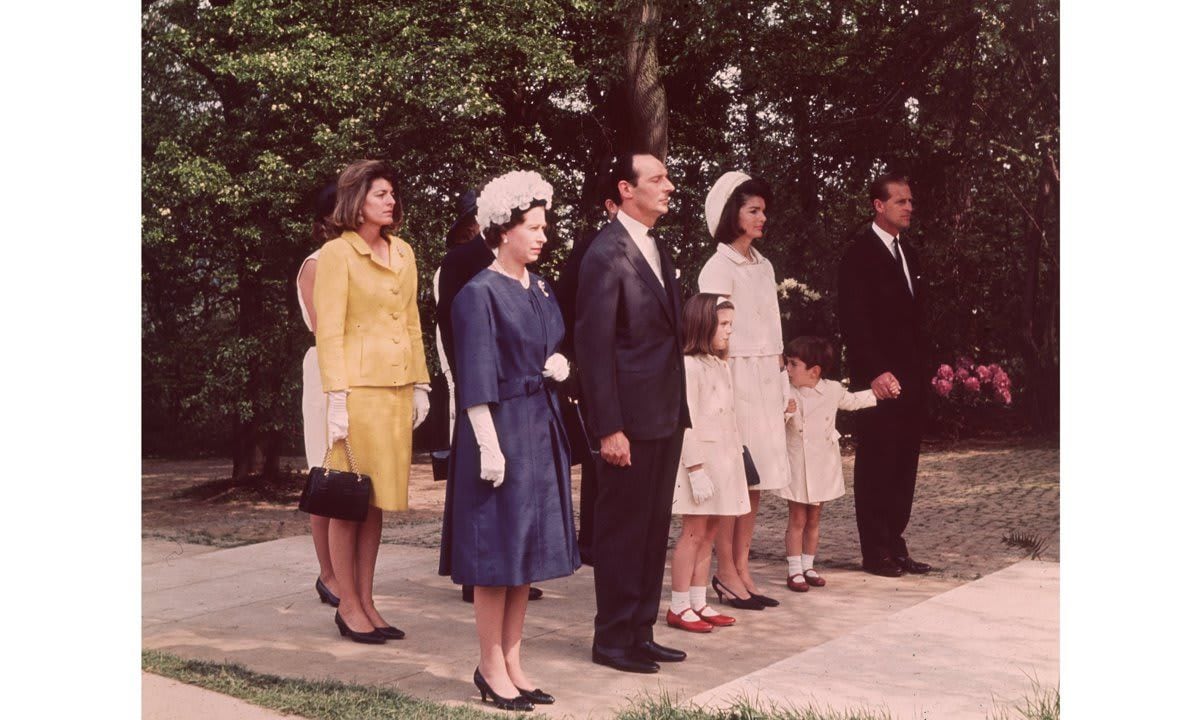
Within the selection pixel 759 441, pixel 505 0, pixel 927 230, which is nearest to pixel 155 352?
pixel 505 0

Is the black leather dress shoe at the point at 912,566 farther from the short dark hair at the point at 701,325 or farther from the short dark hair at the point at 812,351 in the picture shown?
the short dark hair at the point at 701,325

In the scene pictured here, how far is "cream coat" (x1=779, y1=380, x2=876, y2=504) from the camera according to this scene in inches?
244

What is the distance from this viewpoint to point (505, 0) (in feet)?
20.6

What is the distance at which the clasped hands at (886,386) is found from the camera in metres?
6.34

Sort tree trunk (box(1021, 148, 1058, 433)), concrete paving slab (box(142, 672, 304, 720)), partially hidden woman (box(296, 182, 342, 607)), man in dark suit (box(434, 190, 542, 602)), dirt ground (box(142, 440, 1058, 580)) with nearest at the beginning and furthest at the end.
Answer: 1. concrete paving slab (box(142, 672, 304, 720))
2. tree trunk (box(1021, 148, 1058, 433))
3. dirt ground (box(142, 440, 1058, 580))
4. partially hidden woman (box(296, 182, 342, 607))
5. man in dark suit (box(434, 190, 542, 602))

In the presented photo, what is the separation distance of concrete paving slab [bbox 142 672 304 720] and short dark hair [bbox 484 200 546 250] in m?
1.75

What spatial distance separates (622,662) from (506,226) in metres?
1.65

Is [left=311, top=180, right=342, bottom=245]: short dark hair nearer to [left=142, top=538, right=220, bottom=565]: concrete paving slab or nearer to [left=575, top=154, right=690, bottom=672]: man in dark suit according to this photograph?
[left=575, top=154, right=690, bottom=672]: man in dark suit

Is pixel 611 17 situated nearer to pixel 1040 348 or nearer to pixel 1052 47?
pixel 1052 47

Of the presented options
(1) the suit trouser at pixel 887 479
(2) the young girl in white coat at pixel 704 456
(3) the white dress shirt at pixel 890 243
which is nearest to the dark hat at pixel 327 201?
(2) the young girl in white coat at pixel 704 456

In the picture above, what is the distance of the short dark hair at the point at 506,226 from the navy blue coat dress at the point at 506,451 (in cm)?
13

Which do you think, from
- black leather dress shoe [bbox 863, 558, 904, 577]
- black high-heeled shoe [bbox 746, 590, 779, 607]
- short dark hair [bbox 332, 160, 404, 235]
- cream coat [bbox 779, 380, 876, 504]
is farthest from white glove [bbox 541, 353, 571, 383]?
black leather dress shoe [bbox 863, 558, 904, 577]

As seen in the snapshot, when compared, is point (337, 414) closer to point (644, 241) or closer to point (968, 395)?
point (644, 241)

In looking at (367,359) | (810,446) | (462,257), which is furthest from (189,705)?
(810,446)
